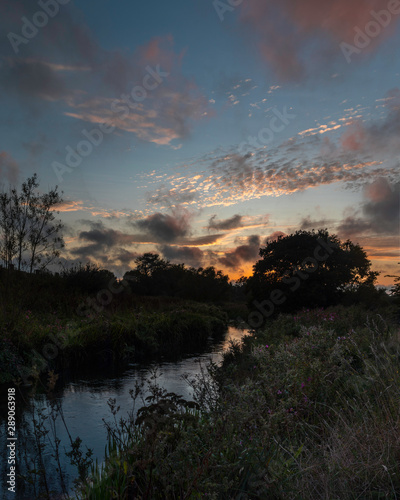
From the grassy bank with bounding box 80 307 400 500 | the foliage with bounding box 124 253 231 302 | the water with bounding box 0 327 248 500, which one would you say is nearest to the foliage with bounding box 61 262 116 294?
the water with bounding box 0 327 248 500

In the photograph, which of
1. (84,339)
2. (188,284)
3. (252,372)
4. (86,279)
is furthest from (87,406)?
(188,284)

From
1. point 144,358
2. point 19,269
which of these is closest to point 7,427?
point 19,269

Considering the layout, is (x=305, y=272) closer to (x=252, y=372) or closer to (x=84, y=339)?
(x=84, y=339)

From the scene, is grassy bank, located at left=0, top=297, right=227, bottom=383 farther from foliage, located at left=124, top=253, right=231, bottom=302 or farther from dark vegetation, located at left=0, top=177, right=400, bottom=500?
foliage, located at left=124, top=253, right=231, bottom=302

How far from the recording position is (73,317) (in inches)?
601

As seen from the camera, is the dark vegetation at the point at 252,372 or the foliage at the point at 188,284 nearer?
the dark vegetation at the point at 252,372

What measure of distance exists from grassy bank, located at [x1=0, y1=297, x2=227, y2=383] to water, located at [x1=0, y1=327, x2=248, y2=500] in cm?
95

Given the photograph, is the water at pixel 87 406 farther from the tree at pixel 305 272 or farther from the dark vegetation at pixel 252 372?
the tree at pixel 305 272

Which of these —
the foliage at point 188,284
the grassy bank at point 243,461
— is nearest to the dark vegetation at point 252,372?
the grassy bank at point 243,461

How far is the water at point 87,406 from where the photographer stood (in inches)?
201

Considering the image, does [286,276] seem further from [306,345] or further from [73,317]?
[306,345]

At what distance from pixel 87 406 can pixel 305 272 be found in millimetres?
23966

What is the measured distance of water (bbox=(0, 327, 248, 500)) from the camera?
16.8 ft

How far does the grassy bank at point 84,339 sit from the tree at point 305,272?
12.4 metres
